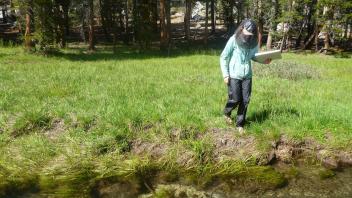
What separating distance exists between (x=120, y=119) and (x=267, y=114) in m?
3.34

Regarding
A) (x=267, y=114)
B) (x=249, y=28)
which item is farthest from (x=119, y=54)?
(x=249, y=28)

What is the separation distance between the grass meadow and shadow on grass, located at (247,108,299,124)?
23mm

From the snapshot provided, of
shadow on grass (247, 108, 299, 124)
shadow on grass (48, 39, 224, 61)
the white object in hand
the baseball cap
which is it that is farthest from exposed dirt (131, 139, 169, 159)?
shadow on grass (48, 39, 224, 61)

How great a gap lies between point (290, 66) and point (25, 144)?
12040 millimetres

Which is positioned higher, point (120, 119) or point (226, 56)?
point (226, 56)

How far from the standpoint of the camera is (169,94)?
11.5m

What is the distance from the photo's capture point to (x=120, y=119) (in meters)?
9.09

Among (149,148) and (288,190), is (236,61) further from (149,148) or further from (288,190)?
(288,190)

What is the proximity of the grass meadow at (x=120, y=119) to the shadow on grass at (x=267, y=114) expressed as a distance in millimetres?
23

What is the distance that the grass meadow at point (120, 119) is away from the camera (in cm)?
775

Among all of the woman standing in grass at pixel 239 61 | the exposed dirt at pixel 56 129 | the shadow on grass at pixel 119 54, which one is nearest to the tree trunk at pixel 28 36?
the shadow on grass at pixel 119 54

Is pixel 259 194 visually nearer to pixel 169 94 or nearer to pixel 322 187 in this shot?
pixel 322 187

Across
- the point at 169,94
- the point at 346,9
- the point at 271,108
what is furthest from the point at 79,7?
the point at 271,108

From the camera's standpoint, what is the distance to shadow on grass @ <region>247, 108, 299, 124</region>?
31.1 feet
